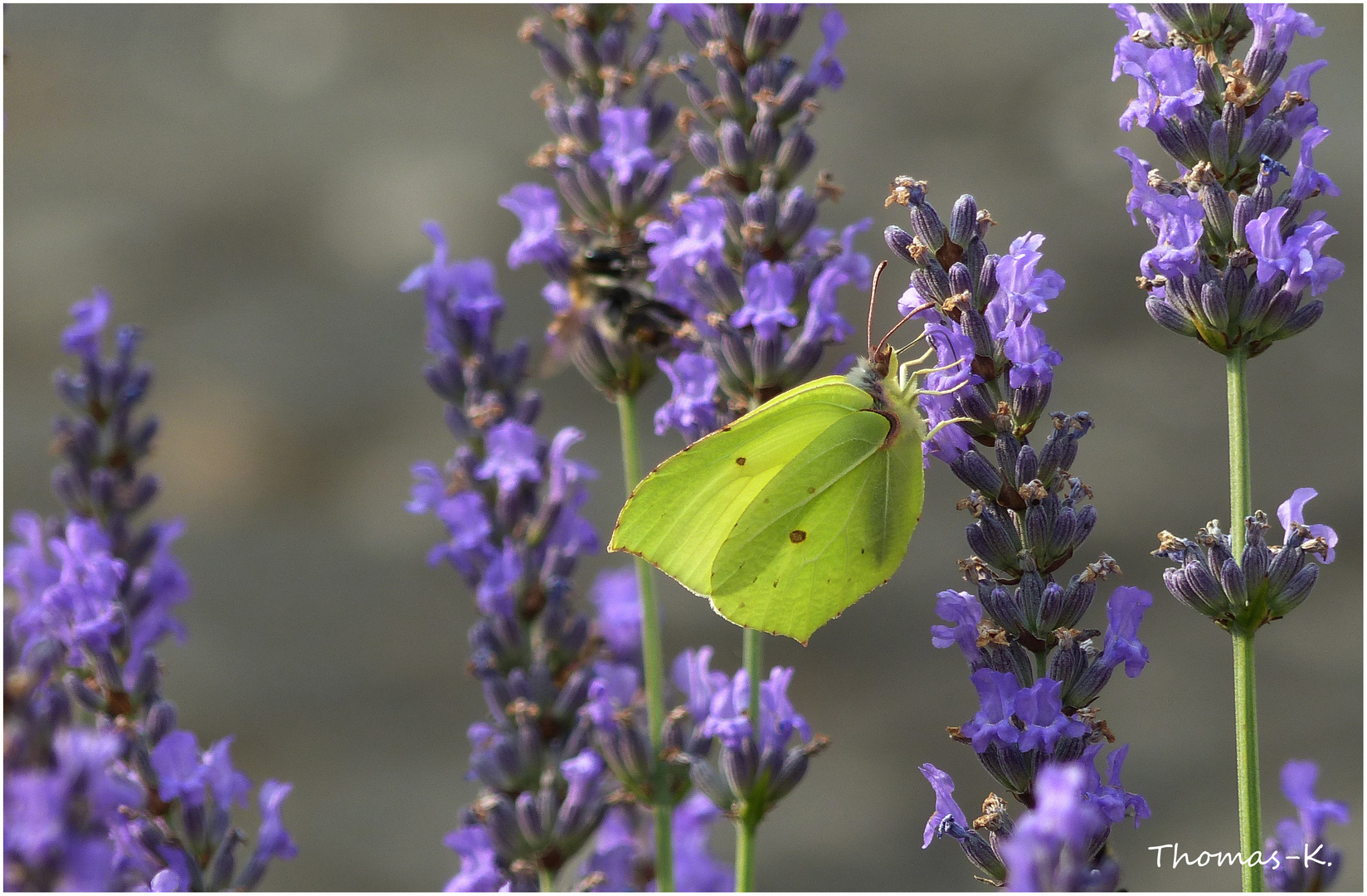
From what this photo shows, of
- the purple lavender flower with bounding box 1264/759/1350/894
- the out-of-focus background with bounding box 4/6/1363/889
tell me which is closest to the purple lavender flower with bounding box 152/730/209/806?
the purple lavender flower with bounding box 1264/759/1350/894

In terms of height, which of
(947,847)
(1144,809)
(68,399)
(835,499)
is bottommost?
(1144,809)

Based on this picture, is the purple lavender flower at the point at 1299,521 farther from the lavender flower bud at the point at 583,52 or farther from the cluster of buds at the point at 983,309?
the lavender flower bud at the point at 583,52

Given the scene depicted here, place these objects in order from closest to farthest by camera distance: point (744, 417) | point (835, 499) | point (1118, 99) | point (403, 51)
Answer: point (744, 417) → point (835, 499) → point (1118, 99) → point (403, 51)

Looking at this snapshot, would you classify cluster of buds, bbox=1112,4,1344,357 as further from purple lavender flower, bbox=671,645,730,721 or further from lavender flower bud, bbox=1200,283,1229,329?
purple lavender flower, bbox=671,645,730,721

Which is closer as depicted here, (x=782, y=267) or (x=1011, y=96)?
(x=782, y=267)

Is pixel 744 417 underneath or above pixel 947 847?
above

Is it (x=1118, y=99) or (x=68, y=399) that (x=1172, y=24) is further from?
(x=1118, y=99)

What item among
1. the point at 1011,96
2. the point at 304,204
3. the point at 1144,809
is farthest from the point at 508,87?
the point at 1144,809
